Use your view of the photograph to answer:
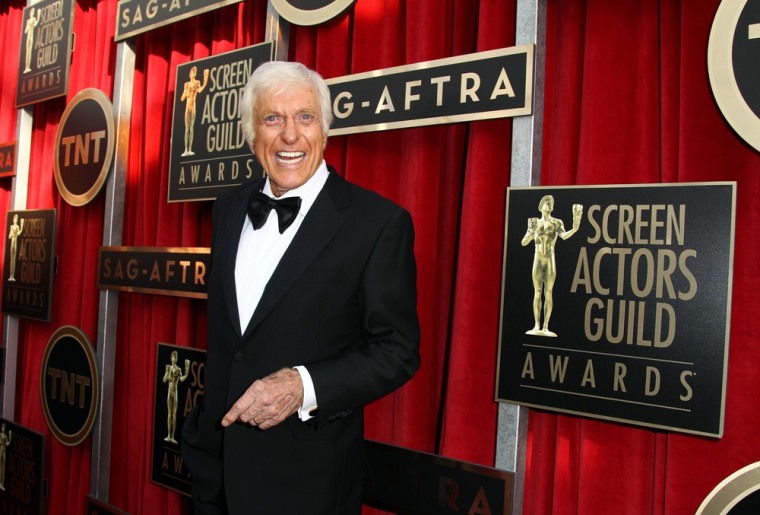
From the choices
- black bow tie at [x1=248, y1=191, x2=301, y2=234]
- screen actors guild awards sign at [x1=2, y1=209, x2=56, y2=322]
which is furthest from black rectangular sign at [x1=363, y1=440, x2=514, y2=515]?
screen actors guild awards sign at [x1=2, y1=209, x2=56, y2=322]

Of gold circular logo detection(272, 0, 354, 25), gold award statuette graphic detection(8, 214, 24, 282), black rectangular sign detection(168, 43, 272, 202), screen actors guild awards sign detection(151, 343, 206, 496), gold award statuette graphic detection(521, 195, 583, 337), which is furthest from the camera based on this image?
gold award statuette graphic detection(8, 214, 24, 282)

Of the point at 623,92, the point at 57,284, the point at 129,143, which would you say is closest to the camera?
the point at 623,92

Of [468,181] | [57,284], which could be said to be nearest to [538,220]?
[468,181]

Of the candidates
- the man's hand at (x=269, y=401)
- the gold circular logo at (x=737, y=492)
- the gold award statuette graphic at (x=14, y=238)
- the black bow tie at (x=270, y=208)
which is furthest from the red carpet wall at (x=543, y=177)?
the gold award statuette graphic at (x=14, y=238)

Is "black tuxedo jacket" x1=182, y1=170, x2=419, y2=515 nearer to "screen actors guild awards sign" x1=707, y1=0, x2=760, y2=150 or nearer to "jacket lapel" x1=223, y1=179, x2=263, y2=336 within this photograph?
"jacket lapel" x1=223, y1=179, x2=263, y2=336

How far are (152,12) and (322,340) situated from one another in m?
1.81

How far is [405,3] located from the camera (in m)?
1.89

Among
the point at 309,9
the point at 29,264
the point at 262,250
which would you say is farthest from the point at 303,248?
the point at 29,264

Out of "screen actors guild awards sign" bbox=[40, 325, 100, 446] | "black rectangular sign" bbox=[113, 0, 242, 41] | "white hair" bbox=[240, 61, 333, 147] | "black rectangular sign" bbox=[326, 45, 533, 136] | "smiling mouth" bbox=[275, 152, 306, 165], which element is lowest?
"screen actors guild awards sign" bbox=[40, 325, 100, 446]

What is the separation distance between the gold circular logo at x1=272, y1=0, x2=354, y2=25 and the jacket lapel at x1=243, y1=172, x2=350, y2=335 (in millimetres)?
840

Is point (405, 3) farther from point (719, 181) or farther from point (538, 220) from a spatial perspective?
point (719, 181)

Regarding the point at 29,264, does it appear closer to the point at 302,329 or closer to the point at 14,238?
the point at 14,238

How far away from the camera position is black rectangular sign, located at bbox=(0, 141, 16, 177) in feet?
10.6

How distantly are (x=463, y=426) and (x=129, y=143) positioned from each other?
180 centimetres
